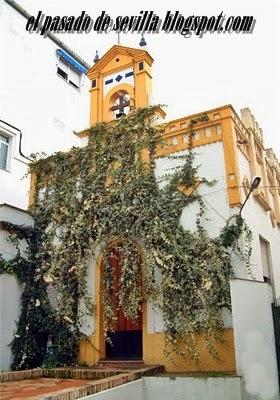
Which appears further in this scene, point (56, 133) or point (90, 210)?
point (56, 133)

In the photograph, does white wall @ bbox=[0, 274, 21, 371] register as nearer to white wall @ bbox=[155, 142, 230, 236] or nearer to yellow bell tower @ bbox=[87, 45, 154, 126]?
white wall @ bbox=[155, 142, 230, 236]

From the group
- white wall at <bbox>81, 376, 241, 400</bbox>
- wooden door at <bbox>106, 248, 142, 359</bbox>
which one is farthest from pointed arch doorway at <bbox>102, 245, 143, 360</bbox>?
white wall at <bbox>81, 376, 241, 400</bbox>

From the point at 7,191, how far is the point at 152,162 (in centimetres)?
727

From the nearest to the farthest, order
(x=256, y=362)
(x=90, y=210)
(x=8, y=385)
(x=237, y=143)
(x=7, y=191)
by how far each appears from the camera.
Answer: (x=256, y=362) → (x=8, y=385) → (x=237, y=143) → (x=90, y=210) → (x=7, y=191)

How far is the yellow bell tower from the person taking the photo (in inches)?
438

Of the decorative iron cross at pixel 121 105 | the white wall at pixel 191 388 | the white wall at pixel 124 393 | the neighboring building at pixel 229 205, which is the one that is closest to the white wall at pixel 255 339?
the neighboring building at pixel 229 205

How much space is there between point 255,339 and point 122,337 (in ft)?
13.2

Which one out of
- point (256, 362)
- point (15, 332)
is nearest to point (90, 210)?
point (15, 332)

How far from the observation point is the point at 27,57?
16812mm

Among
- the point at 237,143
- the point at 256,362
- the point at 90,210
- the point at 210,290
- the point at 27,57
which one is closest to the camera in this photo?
the point at 256,362

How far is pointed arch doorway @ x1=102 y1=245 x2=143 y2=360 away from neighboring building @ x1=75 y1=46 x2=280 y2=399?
0.38 metres

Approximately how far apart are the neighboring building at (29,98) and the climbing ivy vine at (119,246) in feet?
12.3

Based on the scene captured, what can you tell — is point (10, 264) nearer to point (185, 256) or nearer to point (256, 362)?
point (185, 256)

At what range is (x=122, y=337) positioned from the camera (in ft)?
31.6
